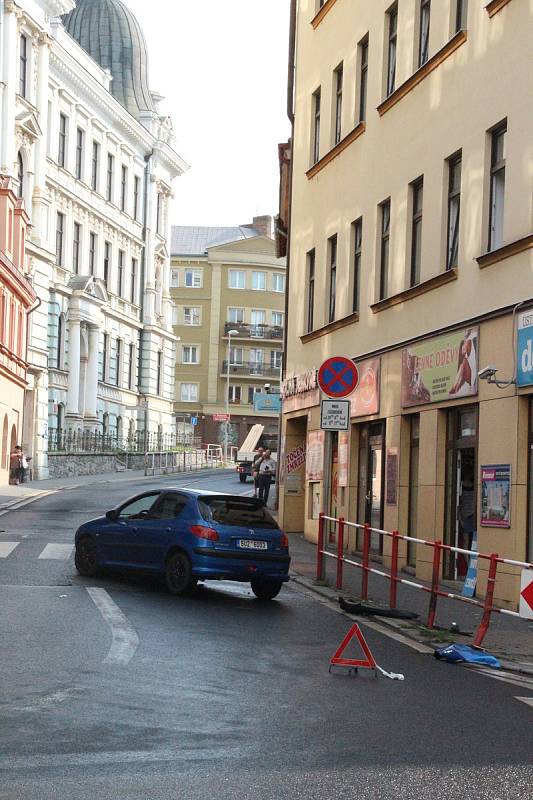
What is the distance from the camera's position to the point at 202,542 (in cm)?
1678

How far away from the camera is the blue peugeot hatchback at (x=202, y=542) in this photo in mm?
16766

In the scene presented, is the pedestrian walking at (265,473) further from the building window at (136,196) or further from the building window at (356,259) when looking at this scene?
the building window at (136,196)

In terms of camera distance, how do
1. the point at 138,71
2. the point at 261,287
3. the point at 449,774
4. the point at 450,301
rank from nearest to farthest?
the point at 449,774 < the point at 450,301 < the point at 138,71 < the point at 261,287

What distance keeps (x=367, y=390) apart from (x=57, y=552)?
20.3ft

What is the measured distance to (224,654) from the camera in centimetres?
1154

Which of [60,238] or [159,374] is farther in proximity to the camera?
[159,374]

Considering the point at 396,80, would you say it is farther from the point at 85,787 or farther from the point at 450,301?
the point at 85,787

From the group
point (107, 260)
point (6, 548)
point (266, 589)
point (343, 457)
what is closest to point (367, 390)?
point (343, 457)

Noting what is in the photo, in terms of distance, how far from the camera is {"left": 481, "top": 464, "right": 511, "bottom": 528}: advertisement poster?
16891 millimetres

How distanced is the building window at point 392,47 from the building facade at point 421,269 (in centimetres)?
4

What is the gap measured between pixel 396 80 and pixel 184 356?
8898 cm

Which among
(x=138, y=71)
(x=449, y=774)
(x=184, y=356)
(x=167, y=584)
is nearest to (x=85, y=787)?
(x=449, y=774)

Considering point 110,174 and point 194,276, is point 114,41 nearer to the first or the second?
point 110,174

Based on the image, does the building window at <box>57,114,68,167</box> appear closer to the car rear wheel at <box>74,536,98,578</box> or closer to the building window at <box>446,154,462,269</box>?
the building window at <box>446,154,462,269</box>
